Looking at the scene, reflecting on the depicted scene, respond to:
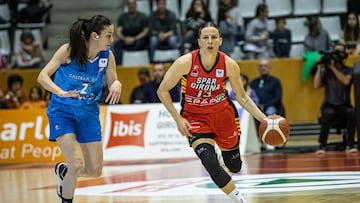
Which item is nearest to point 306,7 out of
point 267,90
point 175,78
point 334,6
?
point 334,6

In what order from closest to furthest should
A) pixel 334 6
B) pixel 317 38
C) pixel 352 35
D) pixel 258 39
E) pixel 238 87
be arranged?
1. pixel 238 87
2. pixel 352 35
3. pixel 317 38
4. pixel 258 39
5. pixel 334 6

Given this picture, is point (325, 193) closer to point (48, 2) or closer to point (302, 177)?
point (302, 177)

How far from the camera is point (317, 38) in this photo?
1630 cm

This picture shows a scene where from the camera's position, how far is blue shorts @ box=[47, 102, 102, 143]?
7352 millimetres

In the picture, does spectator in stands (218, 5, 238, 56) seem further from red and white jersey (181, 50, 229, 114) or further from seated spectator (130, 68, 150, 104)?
red and white jersey (181, 50, 229, 114)

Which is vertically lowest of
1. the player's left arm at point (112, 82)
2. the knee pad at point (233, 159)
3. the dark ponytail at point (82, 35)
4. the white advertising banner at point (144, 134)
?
the white advertising banner at point (144, 134)

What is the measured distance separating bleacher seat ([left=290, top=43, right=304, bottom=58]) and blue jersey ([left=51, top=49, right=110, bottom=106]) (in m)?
10.1

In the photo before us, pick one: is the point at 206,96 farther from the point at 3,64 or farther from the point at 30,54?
the point at 3,64

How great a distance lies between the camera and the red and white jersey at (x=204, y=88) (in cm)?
A: 773

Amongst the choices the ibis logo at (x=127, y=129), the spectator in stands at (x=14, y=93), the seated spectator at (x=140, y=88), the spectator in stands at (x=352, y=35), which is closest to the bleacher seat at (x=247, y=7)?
the spectator in stands at (x=352, y=35)

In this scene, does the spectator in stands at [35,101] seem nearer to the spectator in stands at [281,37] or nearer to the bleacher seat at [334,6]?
the spectator in stands at [281,37]

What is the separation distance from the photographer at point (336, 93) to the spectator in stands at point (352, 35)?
6.38 feet

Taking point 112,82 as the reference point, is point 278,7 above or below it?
below

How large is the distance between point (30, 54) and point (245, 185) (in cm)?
926
